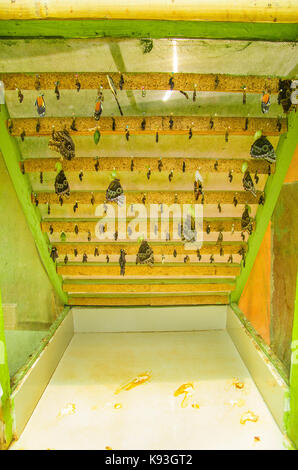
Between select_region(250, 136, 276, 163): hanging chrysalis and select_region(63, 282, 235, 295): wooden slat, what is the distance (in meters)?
2.11

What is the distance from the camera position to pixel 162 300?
14.7 feet

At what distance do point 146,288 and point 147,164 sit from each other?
196 cm

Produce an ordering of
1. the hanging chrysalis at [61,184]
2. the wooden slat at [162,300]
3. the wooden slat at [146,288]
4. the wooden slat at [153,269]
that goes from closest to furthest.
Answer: the hanging chrysalis at [61,184] → the wooden slat at [153,269] → the wooden slat at [146,288] → the wooden slat at [162,300]

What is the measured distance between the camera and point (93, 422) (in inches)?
107

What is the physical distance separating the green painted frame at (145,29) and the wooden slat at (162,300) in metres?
3.27

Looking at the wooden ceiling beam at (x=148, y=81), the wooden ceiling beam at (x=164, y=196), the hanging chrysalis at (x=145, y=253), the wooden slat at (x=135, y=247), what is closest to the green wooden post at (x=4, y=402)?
the wooden ceiling beam at (x=164, y=196)

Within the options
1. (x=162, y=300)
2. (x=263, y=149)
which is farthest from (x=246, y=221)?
(x=162, y=300)

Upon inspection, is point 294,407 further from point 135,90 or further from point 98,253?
point 135,90

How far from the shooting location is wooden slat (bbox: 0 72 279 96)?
2320mm

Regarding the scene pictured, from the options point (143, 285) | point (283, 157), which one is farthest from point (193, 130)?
point (143, 285)

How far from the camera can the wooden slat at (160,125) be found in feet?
8.63

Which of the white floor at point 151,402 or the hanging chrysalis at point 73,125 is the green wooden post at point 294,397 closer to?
the white floor at point 151,402

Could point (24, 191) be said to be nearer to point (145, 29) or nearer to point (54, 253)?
point (54, 253)

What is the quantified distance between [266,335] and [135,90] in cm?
320
